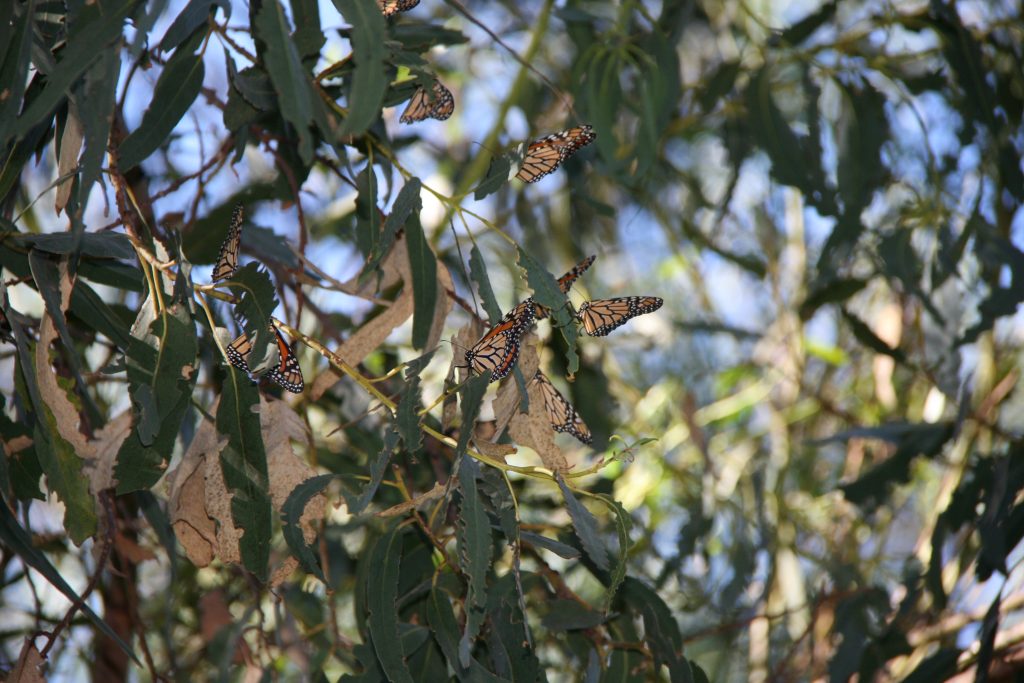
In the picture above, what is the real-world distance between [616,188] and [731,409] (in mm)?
614

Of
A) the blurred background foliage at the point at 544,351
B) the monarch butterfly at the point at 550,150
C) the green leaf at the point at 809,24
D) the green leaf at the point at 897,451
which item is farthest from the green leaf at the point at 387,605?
the green leaf at the point at 809,24

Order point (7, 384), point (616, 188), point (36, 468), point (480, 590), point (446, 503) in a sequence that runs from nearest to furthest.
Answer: point (480, 590) → point (446, 503) → point (36, 468) → point (7, 384) → point (616, 188)

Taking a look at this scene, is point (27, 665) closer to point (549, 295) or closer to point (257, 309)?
point (257, 309)

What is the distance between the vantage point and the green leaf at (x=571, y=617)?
1069 mm

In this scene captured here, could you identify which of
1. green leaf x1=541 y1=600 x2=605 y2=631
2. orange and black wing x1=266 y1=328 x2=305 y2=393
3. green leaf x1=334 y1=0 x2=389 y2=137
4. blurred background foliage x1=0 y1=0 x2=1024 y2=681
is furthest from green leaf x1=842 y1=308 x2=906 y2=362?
green leaf x1=334 y1=0 x2=389 y2=137

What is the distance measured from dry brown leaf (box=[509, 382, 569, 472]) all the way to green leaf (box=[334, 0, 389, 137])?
1.03 ft

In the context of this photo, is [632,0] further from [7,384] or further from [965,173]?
[7,384]

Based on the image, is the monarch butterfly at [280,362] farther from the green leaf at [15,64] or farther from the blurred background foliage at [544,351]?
the green leaf at [15,64]

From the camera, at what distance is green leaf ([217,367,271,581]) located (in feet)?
2.78

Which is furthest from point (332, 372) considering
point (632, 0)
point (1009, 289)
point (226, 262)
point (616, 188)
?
point (616, 188)

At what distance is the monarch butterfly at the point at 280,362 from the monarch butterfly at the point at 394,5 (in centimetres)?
31

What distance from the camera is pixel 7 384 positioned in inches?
79.4

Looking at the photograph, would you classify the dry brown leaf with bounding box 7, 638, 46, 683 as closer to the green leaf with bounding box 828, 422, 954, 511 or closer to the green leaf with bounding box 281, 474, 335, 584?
the green leaf with bounding box 281, 474, 335, 584

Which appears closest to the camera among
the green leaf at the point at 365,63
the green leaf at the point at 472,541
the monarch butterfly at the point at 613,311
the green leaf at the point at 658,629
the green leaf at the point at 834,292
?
the green leaf at the point at 365,63
